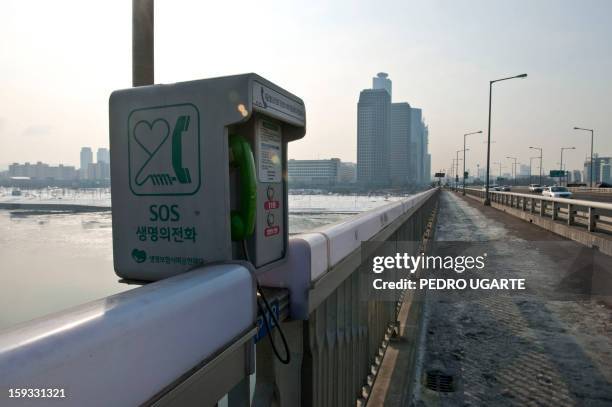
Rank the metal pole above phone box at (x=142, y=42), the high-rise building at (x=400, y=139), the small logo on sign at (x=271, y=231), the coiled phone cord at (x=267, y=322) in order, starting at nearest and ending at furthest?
the coiled phone cord at (x=267, y=322)
the small logo on sign at (x=271, y=231)
the metal pole above phone box at (x=142, y=42)
the high-rise building at (x=400, y=139)

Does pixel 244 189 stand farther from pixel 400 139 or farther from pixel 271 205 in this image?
pixel 400 139

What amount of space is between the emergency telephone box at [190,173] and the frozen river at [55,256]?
12.0 meters

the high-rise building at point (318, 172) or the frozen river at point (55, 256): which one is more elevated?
the high-rise building at point (318, 172)

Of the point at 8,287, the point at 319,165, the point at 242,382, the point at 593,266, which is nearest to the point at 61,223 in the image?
the point at 8,287

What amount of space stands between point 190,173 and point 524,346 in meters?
4.88

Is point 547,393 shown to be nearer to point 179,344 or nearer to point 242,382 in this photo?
point 242,382

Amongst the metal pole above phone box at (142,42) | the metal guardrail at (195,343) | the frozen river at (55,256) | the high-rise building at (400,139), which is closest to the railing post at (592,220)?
the frozen river at (55,256)

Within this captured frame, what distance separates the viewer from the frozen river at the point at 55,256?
53.6 feet

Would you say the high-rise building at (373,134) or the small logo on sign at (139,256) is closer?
the small logo on sign at (139,256)

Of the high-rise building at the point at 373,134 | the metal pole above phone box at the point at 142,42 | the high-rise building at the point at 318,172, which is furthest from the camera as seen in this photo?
the high-rise building at the point at 373,134

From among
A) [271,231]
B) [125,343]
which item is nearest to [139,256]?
[271,231]

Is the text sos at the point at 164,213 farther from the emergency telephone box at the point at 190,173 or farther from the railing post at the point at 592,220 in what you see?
the railing post at the point at 592,220

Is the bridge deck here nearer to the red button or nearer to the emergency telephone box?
the red button

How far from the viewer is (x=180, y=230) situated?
1690mm
